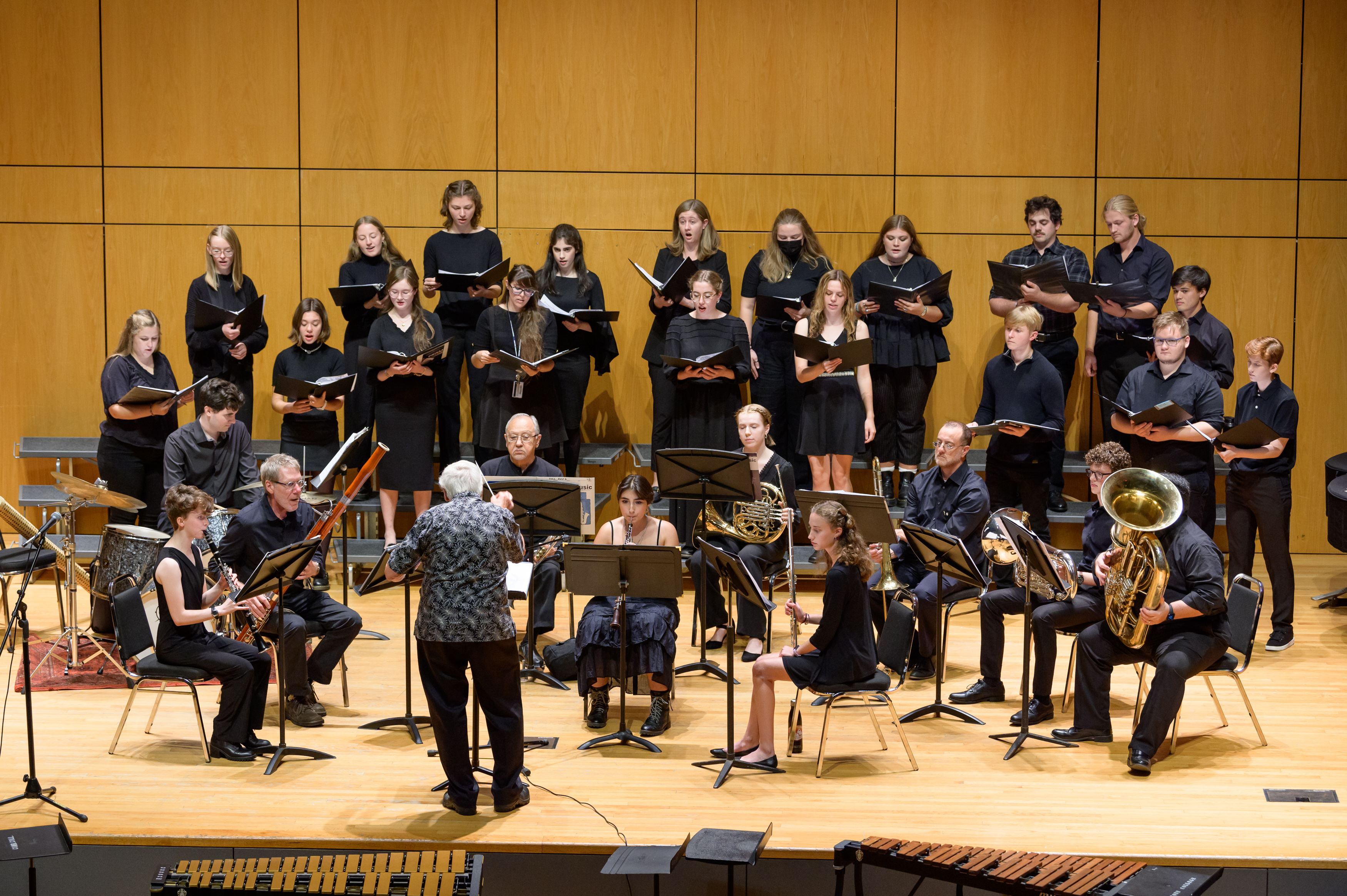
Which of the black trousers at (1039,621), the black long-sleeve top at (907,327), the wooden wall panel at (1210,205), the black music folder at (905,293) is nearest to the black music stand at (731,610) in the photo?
the black trousers at (1039,621)

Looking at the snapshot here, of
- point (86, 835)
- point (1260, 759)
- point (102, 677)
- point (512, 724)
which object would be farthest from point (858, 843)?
point (102, 677)

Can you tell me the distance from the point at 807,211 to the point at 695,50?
1.41 meters

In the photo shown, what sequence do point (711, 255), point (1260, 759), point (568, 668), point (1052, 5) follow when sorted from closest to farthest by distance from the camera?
point (1260, 759) → point (568, 668) → point (711, 255) → point (1052, 5)

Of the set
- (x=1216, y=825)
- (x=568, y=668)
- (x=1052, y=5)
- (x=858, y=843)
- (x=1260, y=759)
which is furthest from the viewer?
(x=1052, y=5)

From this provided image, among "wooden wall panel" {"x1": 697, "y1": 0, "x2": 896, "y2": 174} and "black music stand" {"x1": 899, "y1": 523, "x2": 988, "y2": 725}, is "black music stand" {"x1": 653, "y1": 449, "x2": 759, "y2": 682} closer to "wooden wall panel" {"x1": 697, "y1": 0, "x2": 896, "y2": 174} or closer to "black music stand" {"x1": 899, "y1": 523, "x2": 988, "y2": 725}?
"black music stand" {"x1": 899, "y1": 523, "x2": 988, "y2": 725}

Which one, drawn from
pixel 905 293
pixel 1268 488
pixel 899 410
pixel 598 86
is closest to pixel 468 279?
pixel 598 86

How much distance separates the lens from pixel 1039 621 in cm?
604

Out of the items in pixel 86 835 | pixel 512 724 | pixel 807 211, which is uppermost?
pixel 807 211

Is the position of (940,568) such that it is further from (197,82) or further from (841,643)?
(197,82)

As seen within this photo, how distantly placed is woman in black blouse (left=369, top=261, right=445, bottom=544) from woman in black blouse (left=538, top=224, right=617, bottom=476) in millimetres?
790

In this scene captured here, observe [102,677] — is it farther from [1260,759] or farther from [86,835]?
[1260,759]

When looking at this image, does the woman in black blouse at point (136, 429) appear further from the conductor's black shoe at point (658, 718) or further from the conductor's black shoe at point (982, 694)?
the conductor's black shoe at point (982, 694)

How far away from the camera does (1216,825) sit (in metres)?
4.79

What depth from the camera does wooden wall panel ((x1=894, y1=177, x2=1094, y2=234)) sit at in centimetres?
929
